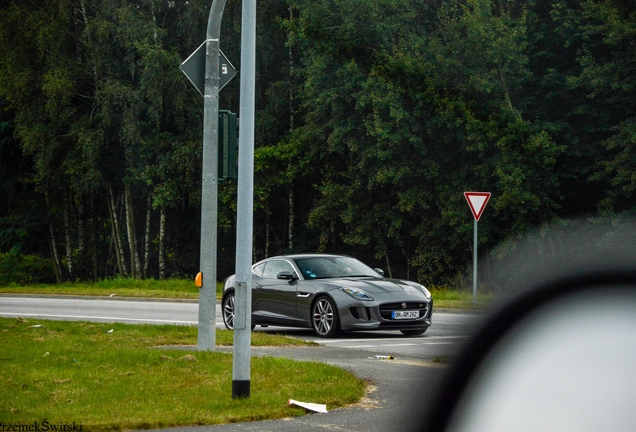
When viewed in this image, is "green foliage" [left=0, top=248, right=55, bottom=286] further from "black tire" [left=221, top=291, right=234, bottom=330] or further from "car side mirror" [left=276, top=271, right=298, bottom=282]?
"car side mirror" [left=276, top=271, right=298, bottom=282]

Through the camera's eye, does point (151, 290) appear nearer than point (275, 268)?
No

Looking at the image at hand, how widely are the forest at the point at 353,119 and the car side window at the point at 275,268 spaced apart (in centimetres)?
1743

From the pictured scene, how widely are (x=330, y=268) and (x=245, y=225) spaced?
8.25 metres

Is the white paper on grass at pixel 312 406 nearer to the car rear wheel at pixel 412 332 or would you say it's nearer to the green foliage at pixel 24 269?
the car rear wheel at pixel 412 332

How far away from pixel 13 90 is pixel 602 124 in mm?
27306

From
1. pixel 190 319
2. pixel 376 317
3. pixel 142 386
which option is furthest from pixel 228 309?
pixel 142 386

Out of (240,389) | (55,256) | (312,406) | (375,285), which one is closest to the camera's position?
(312,406)

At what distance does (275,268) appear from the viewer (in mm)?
16719

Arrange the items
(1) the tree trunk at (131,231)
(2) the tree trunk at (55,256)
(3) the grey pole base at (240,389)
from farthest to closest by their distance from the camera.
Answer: (2) the tree trunk at (55,256) → (1) the tree trunk at (131,231) → (3) the grey pole base at (240,389)

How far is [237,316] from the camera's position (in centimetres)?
809

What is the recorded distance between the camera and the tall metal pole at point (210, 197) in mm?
11562

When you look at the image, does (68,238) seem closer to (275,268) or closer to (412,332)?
(275,268)

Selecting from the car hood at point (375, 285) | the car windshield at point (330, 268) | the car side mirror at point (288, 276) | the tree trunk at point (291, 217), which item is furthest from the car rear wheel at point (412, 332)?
the tree trunk at point (291, 217)

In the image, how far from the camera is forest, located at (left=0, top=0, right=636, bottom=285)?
33.8 metres
